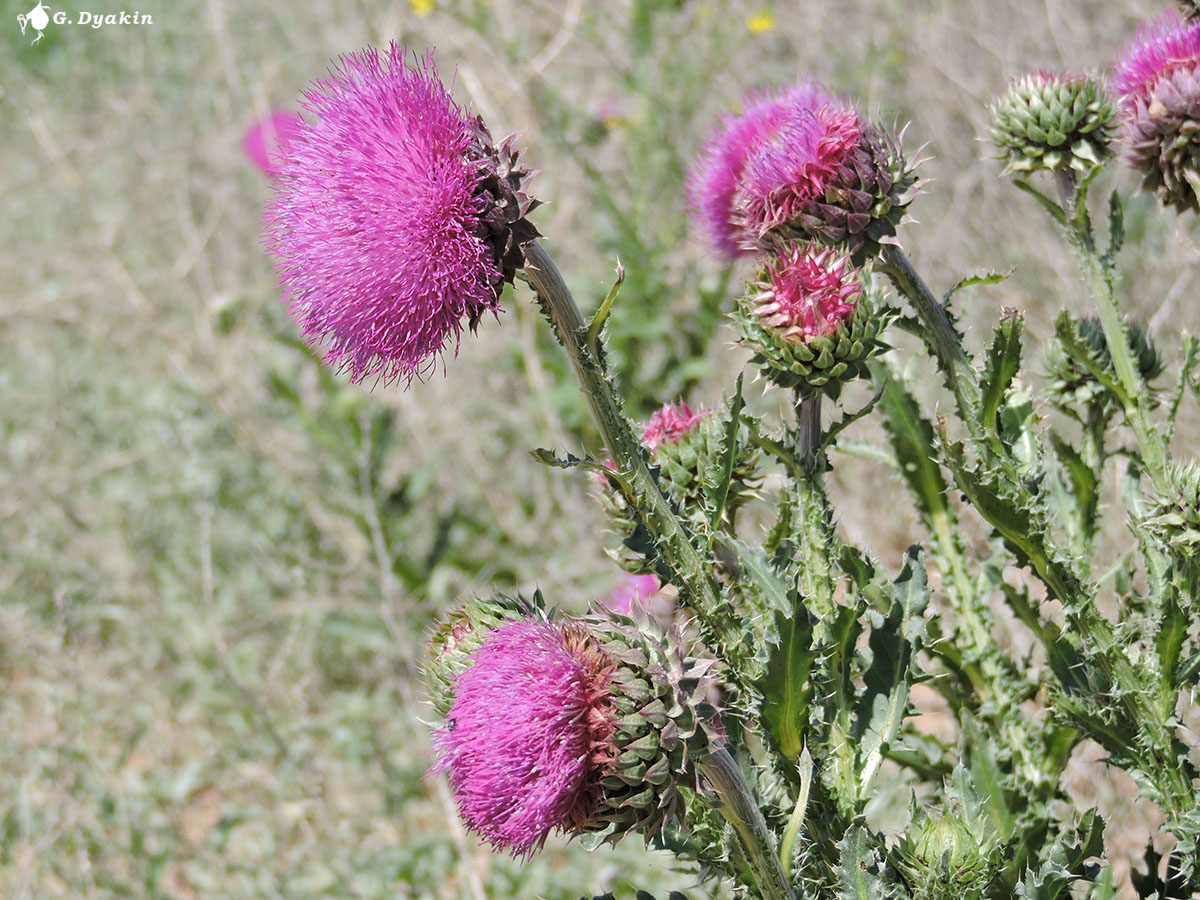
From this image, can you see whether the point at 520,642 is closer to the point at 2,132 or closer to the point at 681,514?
the point at 681,514

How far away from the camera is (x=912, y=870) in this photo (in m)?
1.80

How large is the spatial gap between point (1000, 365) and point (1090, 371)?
36cm

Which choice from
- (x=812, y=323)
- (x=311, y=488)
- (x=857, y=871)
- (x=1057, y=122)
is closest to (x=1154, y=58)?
(x=1057, y=122)

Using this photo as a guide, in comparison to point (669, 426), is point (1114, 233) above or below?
above

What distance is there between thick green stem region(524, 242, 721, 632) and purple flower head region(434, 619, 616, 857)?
238 mm

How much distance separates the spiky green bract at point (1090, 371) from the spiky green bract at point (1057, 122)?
0.35 m

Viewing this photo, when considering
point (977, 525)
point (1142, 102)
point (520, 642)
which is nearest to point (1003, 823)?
point (520, 642)

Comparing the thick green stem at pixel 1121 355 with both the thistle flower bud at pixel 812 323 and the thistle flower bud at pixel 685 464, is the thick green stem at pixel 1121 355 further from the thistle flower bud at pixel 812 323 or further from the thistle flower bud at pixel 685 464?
the thistle flower bud at pixel 685 464

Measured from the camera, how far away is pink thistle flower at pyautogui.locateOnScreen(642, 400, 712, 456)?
241 centimetres

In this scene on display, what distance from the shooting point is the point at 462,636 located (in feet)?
6.65

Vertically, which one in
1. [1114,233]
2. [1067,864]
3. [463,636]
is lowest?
[1067,864]

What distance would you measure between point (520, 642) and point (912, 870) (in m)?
0.77

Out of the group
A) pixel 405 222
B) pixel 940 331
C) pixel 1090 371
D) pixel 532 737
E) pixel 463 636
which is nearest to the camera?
pixel 532 737

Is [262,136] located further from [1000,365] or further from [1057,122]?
[1000,365]
